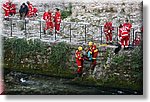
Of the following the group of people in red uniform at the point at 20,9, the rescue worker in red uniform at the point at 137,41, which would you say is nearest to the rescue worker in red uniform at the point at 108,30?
the rescue worker in red uniform at the point at 137,41

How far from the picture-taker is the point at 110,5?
9.68ft

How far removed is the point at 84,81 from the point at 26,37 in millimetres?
454

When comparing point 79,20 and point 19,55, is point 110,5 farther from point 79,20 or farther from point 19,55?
point 19,55

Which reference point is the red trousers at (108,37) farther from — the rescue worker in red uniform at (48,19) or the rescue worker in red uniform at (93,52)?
the rescue worker in red uniform at (48,19)

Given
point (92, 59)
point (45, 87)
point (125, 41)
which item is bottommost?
point (45, 87)

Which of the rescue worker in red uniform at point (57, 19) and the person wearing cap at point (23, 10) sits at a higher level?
the person wearing cap at point (23, 10)

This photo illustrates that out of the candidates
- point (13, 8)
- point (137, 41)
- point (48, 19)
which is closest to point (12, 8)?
point (13, 8)

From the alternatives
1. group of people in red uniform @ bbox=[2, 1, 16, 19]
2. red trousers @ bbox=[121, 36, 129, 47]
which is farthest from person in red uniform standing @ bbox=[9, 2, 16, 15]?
red trousers @ bbox=[121, 36, 129, 47]

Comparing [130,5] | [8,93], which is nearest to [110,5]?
[130,5]

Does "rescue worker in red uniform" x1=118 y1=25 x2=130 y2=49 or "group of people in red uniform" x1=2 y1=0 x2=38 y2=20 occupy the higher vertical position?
"group of people in red uniform" x1=2 y1=0 x2=38 y2=20

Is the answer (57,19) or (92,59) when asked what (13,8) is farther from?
(92,59)

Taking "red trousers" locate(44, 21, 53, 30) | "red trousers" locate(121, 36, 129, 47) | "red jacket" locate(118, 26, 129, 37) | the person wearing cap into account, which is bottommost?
"red trousers" locate(121, 36, 129, 47)

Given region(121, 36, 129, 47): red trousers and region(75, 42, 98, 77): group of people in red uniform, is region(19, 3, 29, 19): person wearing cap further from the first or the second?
region(121, 36, 129, 47): red trousers

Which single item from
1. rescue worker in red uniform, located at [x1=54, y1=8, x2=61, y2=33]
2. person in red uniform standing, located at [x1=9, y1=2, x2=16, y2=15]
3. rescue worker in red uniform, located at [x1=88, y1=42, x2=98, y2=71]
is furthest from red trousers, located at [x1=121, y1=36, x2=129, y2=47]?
person in red uniform standing, located at [x1=9, y1=2, x2=16, y2=15]
